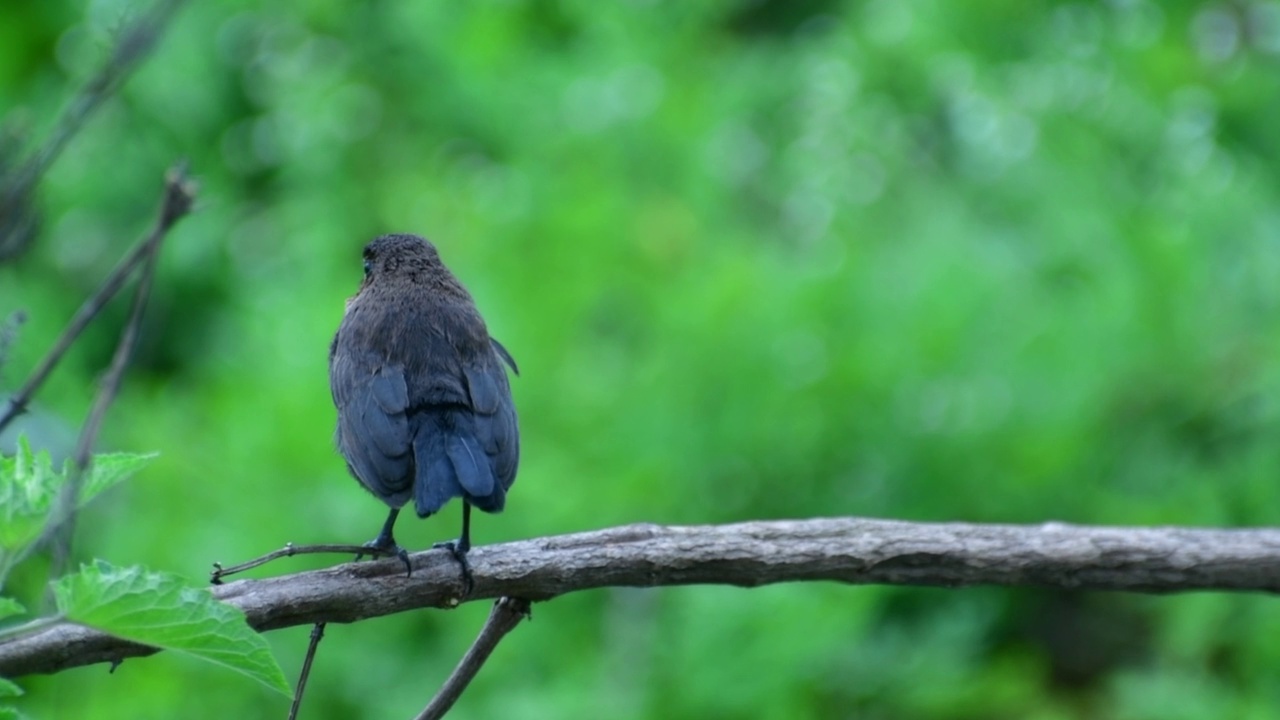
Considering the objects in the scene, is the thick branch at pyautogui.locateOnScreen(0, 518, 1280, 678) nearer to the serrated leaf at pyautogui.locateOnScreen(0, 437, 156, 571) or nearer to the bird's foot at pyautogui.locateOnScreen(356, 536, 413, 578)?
the bird's foot at pyautogui.locateOnScreen(356, 536, 413, 578)

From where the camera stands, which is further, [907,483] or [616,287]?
[616,287]

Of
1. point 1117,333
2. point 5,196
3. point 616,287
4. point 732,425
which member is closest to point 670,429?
point 732,425

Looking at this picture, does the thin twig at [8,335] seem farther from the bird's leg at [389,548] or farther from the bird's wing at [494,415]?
the bird's wing at [494,415]

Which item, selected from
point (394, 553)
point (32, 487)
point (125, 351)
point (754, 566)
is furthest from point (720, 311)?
point (32, 487)

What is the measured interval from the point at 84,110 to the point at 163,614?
601 mm

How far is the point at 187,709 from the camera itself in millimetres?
4113

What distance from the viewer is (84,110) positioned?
5.53ft

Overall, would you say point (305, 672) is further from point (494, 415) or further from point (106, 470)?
point (494, 415)

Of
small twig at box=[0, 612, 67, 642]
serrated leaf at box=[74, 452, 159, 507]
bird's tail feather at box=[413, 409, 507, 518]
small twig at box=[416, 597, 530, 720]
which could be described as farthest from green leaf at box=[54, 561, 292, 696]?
bird's tail feather at box=[413, 409, 507, 518]

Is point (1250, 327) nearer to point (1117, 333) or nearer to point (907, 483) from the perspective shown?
point (1117, 333)

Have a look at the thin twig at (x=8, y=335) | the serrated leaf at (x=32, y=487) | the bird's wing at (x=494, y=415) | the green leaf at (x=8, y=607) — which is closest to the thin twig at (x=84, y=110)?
the thin twig at (x=8, y=335)

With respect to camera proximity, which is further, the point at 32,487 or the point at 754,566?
the point at 754,566

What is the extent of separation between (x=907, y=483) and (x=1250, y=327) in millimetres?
1504

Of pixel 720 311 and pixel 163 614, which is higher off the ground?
pixel 720 311
